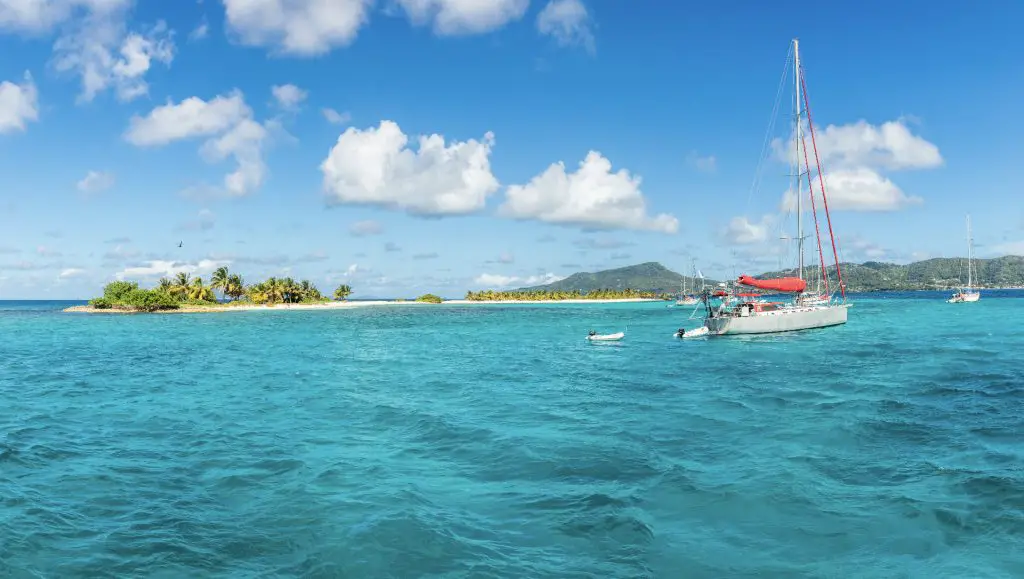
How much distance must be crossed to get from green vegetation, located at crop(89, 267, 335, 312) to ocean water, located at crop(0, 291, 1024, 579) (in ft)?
425

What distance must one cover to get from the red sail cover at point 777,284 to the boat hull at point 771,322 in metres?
2.32

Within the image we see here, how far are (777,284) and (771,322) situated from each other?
465cm

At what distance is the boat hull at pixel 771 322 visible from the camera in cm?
6141

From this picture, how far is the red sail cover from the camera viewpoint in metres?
61.6

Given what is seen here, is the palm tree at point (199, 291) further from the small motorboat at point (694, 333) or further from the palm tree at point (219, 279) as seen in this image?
the small motorboat at point (694, 333)

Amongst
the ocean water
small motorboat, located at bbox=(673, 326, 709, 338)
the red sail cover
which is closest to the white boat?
small motorboat, located at bbox=(673, 326, 709, 338)

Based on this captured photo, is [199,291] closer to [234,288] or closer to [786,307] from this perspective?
[234,288]

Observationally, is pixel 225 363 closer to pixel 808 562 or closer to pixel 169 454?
pixel 169 454

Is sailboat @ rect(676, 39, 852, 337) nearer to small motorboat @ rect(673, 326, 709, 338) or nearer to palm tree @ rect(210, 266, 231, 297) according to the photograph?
small motorboat @ rect(673, 326, 709, 338)

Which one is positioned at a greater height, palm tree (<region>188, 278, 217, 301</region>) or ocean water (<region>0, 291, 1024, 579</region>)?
palm tree (<region>188, 278, 217, 301</region>)

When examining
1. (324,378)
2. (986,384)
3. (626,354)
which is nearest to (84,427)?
(324,378)

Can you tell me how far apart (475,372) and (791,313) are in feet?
129

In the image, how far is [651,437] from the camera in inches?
811

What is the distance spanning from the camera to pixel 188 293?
171m
